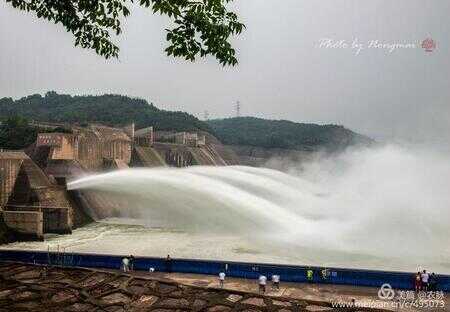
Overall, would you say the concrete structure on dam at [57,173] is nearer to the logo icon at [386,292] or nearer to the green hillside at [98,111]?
the logo icon at [386,292]

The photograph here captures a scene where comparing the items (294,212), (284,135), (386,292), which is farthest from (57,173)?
(284,135)

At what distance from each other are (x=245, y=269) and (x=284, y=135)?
117 metres

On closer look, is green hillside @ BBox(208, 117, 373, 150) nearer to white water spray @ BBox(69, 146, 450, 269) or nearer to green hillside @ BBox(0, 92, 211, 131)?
green hillside @ BBox(0, 92, 211, 131)

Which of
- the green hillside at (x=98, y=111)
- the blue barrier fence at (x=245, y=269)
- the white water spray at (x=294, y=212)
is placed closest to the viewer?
the blue barrier fence at (x=245, y=269)

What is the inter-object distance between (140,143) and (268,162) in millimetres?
48314

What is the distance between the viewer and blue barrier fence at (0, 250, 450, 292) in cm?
1725

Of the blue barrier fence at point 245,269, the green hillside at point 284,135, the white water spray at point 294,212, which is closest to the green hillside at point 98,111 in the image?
the green hillside at point 284,135

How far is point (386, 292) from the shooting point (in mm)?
16750

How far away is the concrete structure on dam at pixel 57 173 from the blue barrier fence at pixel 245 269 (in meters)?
10.1

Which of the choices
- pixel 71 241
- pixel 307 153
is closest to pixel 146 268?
pixel 71 241

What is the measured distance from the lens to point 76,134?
145ft

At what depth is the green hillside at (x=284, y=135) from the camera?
119750 mm

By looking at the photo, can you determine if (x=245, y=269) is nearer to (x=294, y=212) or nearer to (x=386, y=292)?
(x=386, y=292)

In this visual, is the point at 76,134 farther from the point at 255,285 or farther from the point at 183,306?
the point at 183,306
